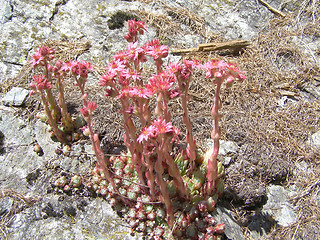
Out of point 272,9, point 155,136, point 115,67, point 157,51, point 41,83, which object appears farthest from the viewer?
point 272,9

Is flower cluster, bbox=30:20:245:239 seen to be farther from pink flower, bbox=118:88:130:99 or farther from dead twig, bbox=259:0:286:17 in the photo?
dead twig, bbox=259:0:286:17

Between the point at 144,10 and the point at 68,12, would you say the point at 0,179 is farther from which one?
the point at 144,10

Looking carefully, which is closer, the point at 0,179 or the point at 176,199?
the point at 176,199

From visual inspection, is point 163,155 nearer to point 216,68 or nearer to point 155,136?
point 155,136

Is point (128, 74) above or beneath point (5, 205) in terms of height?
above

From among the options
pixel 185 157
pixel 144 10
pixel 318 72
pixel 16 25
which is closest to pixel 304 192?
pixel 185 157

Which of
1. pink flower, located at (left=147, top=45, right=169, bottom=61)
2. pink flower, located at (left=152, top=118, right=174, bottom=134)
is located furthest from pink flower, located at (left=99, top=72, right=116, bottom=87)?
pink flower, located at (left=152, top=118, right=174, bottom=134)

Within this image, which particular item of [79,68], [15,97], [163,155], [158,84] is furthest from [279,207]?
[15,97]
